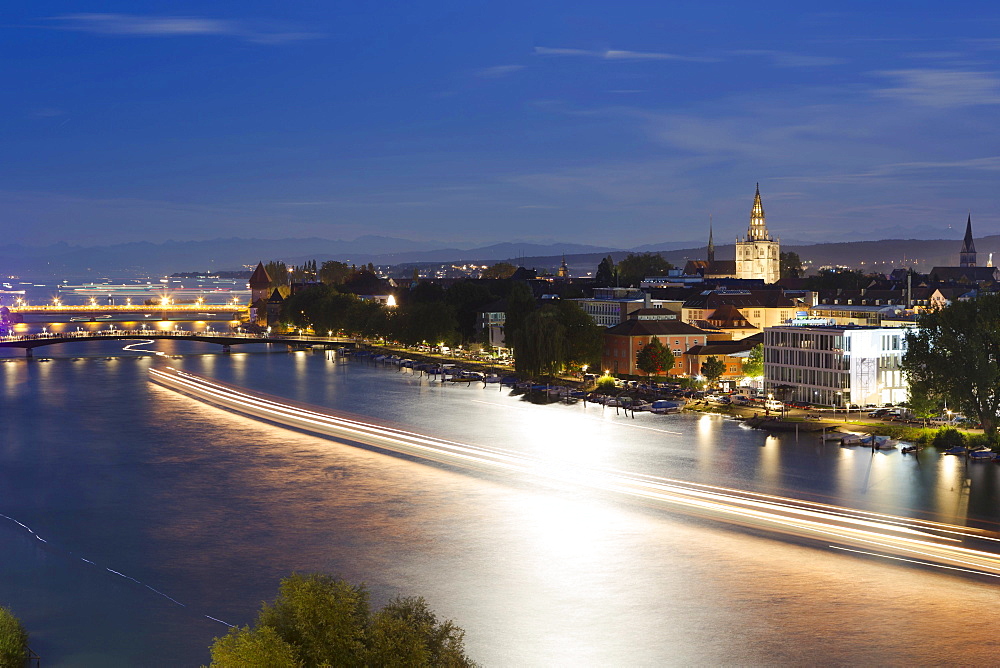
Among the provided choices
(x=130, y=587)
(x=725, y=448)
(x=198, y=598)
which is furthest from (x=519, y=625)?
(x=725, y=448)

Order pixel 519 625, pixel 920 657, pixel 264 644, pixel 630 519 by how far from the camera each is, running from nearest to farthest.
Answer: pixel 264 644 → pixel 920 657 → pixel 519 625 → pixel 630 519

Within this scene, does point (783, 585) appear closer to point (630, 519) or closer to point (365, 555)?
point (630, 519)

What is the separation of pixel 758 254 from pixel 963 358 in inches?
2586

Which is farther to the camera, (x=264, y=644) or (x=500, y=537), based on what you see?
(x=500, y=537)

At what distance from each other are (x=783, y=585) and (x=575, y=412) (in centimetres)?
1859

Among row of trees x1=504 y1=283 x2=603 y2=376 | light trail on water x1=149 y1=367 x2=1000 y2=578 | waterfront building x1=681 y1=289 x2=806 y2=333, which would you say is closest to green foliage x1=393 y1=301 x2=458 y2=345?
row of trees x1=504 y1=283 x2=603 y2=376

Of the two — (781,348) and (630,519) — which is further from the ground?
(781,348)

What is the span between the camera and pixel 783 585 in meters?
14.6

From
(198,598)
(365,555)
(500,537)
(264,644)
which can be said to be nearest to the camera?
(264,644)

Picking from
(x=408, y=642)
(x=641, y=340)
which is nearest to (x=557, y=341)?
(x=641, y=340)

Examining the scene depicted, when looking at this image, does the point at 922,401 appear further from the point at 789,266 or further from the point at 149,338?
the point at 789,266

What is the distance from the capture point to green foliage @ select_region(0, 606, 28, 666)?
11688 mm

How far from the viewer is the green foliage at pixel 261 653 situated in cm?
903

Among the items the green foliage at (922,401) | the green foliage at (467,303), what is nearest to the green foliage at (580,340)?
the green foliage at (467,303)
